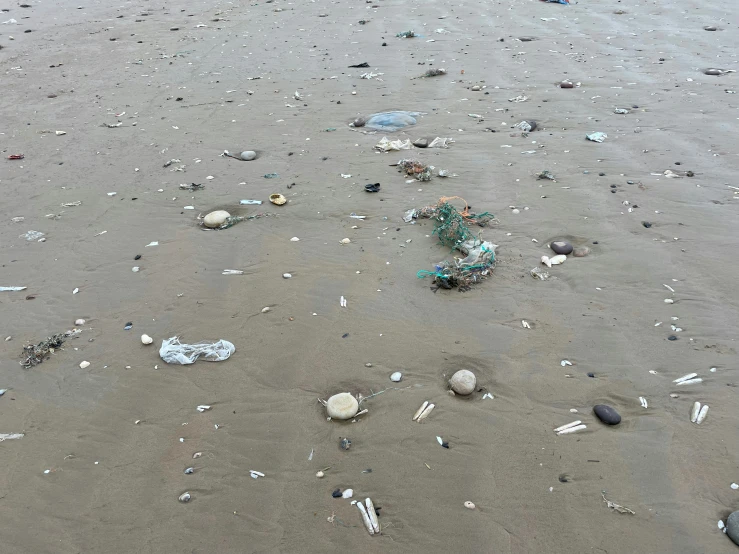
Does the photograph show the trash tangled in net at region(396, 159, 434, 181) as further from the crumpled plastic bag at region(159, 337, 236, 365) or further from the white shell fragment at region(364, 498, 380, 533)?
the white shell fragment at region(364, 498, 380, 533)

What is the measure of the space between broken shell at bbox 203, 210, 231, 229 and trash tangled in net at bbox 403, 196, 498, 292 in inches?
53.5

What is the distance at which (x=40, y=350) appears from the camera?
2.67 m

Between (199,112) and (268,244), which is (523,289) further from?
(199,112)

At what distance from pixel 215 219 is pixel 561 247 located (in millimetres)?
2448

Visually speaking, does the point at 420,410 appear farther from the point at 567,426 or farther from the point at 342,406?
the point at 567,426

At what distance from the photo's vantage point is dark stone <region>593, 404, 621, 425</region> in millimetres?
2150

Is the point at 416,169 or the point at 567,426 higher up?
the point at 416,169

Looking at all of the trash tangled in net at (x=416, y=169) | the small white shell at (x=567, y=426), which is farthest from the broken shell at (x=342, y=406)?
the trash tangled in net at (x=416, y=169)

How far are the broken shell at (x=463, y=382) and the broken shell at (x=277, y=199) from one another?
218 cm

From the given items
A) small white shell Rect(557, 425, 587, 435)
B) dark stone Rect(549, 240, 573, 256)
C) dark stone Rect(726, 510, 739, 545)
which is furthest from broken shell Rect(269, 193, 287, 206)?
dark stone Rect(726, 510, 739, 545)

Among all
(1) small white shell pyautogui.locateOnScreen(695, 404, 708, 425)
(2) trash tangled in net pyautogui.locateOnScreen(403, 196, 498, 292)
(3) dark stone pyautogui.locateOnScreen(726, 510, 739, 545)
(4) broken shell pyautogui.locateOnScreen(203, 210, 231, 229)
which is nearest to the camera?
(3) dark stone pyautogui.locateOnScreen(726, 510, 739, 545)

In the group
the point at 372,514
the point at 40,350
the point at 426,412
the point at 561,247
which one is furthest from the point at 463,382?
the point at 40,350

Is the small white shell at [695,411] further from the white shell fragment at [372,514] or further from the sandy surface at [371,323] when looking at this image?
the white shell fragment at [372,514]

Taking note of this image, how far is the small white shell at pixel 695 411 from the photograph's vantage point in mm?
2146
